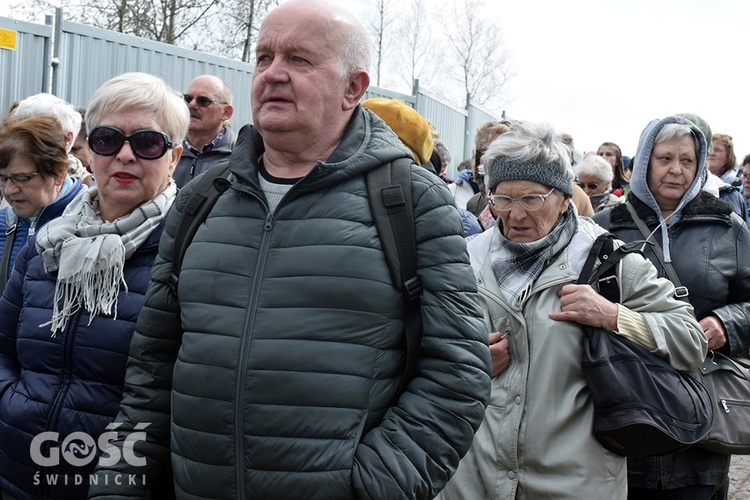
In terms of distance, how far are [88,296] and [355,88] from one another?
111cm

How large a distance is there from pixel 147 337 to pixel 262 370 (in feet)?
1.72

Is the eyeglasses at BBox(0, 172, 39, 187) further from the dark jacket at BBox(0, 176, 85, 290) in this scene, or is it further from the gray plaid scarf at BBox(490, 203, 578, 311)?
the gray plaid scarf at BBox(490, 203, 578, 311)

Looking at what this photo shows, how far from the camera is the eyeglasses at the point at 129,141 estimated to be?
2.78 meters

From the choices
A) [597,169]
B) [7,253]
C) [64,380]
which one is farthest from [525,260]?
[597,169]

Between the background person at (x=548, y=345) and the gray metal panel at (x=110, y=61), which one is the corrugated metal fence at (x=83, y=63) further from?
the background person at (x=548, y=345)

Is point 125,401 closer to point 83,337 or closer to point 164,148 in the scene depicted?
point 83,337

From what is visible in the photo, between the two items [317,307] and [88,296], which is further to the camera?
[88,296]

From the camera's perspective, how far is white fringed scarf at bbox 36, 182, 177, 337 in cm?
263

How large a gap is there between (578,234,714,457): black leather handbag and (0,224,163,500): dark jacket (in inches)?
62.5

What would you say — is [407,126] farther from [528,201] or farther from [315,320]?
[315,320]

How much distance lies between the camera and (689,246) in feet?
11.9

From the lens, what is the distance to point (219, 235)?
87.7 inches

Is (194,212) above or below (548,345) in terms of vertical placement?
above

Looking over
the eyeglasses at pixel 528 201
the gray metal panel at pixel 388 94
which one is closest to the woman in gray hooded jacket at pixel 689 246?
the eyeglasses at pixel 528 201
